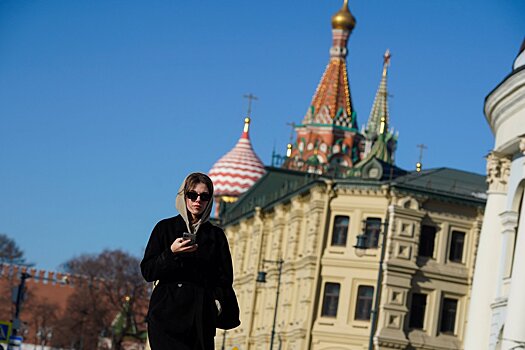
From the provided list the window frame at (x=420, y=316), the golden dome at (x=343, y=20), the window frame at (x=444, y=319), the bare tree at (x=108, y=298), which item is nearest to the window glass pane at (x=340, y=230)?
the window frame at (x=420, y=316)

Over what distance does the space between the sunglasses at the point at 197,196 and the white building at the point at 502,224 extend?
22.9 metres

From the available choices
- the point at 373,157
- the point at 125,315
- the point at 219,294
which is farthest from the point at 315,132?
the point at 219,294

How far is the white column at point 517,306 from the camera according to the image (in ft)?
101

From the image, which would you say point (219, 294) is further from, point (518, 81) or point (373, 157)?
point (373, 157)

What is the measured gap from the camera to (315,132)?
122 m

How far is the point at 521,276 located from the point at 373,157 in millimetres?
37406

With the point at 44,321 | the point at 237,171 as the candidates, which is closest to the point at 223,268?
the point at 237,171

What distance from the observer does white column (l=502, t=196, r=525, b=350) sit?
3072 centimetres

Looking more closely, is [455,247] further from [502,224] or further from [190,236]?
[190,236]

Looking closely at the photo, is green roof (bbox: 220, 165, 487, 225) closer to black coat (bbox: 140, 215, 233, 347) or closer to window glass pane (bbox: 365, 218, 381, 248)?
window glass pane (bbox: 365, 218, 381, 248)

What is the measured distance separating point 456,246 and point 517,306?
3343 centimetres

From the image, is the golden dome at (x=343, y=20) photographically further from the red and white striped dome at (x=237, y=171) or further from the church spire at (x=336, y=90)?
the red and white striped dome at (x=237, y=171)

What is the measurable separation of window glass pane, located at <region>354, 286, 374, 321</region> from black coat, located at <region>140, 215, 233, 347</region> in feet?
179

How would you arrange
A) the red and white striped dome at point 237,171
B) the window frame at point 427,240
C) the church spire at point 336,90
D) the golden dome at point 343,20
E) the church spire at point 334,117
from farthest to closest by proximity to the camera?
the golden dome at point 343,20 → the church spire at point 336,90 → the church spire at point 334,117 → the red and white striped dome at point 237,171 → the window frame at point 427,240
